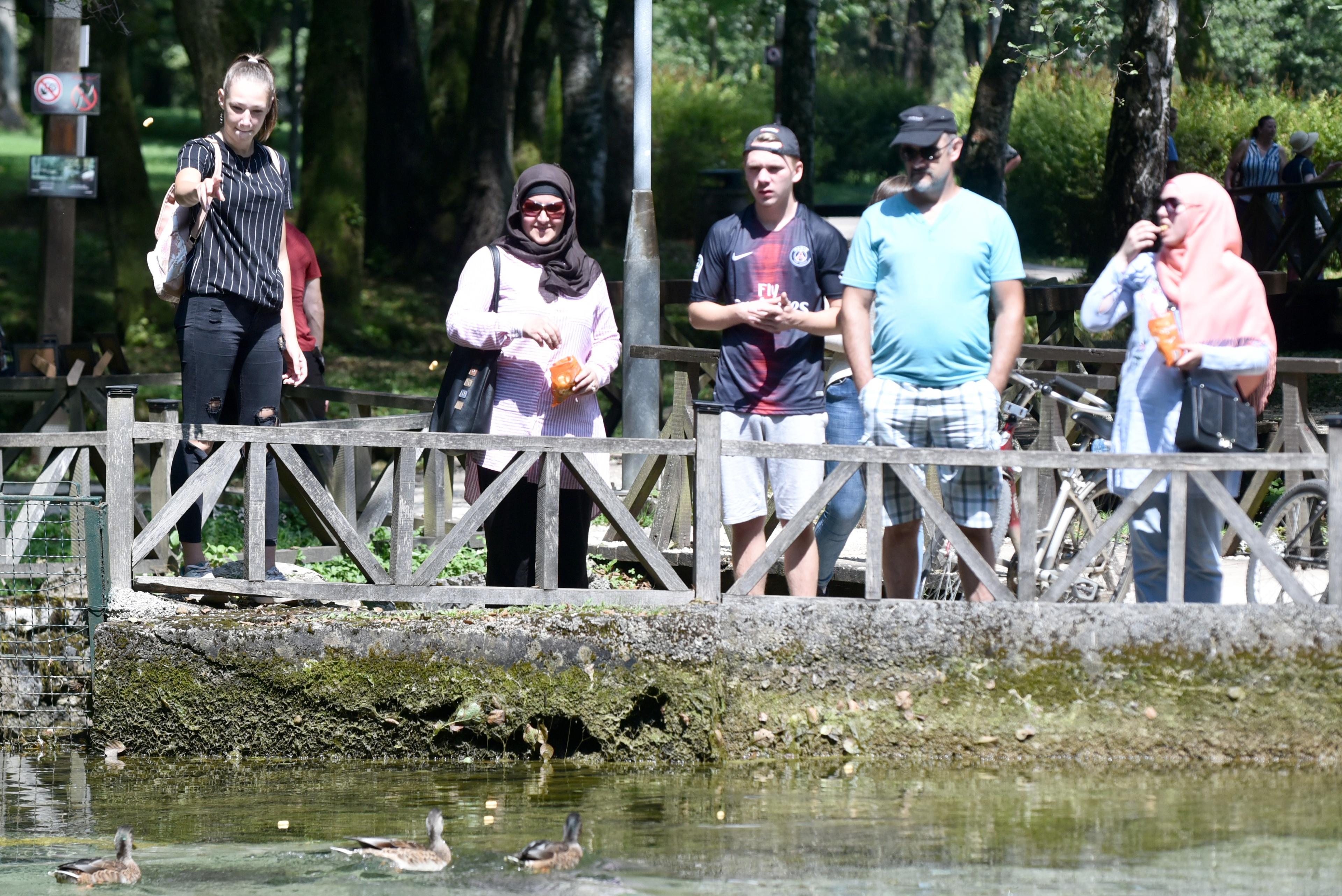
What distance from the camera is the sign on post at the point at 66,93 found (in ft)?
37.9

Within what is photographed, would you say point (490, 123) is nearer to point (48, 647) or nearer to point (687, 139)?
point (687, 139)

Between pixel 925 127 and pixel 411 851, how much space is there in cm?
314

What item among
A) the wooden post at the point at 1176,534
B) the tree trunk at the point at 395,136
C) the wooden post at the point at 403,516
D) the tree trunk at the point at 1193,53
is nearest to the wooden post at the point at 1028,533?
the wooden post at the point at 1176,534

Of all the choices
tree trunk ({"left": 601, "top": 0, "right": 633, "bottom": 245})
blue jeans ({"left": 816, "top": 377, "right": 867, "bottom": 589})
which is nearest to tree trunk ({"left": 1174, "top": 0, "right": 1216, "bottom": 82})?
tree trunk ({"left": 601, "top": 0, "right": 633, "bottom": 245})

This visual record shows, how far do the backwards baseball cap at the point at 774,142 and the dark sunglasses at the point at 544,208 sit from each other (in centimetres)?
77

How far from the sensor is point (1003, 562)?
8.48 metres

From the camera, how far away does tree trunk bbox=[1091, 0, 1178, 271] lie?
1571 cm

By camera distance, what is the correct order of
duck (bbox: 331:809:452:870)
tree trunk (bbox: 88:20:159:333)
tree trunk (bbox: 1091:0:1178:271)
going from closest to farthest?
duck (bbox: 331:809:452:870) → tree trunk (bbox: 1091:0:1178:271) → tree trunk (bbox: 88:20:159:333)

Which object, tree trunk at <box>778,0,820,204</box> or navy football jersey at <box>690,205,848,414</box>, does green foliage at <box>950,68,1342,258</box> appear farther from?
navy football jersey at <box>690,205,848,414</box>

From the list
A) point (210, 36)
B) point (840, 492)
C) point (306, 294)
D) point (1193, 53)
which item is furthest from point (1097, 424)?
point (1193, 53)

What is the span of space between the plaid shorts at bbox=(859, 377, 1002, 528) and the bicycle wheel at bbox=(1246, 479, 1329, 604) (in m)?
1.18

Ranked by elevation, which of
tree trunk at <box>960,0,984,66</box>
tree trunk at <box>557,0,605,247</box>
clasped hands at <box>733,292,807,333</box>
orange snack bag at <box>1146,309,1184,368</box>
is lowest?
orange snack bag at <box>1146,309,1184,368</box>

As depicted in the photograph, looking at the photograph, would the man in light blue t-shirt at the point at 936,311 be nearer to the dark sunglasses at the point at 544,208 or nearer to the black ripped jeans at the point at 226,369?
the dark sunglasses at the point at 544,208

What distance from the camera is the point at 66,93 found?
11555 mm
